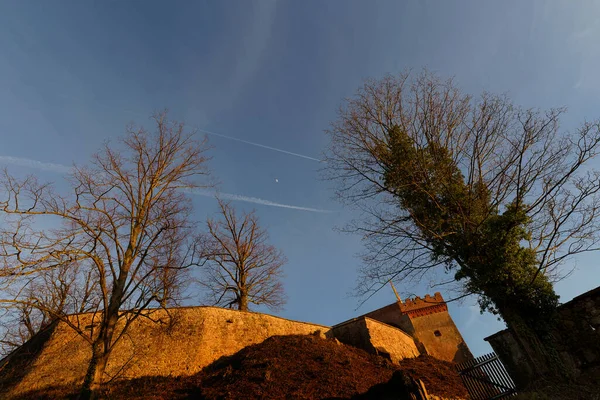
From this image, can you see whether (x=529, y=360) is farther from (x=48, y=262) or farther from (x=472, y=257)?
(x=48, y=262)

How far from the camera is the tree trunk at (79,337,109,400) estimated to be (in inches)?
250

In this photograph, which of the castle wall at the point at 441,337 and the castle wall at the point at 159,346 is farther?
the castle wall at the point at 441,337

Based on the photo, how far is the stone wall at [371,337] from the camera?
47.9 ft

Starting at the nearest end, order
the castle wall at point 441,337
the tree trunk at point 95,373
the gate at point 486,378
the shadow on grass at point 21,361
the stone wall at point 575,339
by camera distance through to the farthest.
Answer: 1. the tree trunk at point 95,373
2. the stone wall at point 575,339
3. the shadow on grass at point 21,361
4. the gate at point 486,378
5. the castle wall at point 441,337

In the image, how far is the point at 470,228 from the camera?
28.1ft

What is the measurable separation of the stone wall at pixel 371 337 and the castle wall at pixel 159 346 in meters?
3.66

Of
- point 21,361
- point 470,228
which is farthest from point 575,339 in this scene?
point 21,361

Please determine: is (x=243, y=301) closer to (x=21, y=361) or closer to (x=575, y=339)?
(x=21, y=361)

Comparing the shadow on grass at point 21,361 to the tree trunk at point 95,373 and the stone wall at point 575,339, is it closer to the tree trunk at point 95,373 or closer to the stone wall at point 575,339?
the tree trunk at point 95,373

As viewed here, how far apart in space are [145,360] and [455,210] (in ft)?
41.0

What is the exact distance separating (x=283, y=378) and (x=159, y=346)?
5.30 m

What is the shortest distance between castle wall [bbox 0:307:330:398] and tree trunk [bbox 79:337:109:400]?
182 centimetres

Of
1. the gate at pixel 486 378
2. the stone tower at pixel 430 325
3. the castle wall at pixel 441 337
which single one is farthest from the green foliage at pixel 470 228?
the castle wall at pixel 441 337

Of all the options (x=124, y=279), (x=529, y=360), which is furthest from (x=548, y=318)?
(x=124, y=279)
